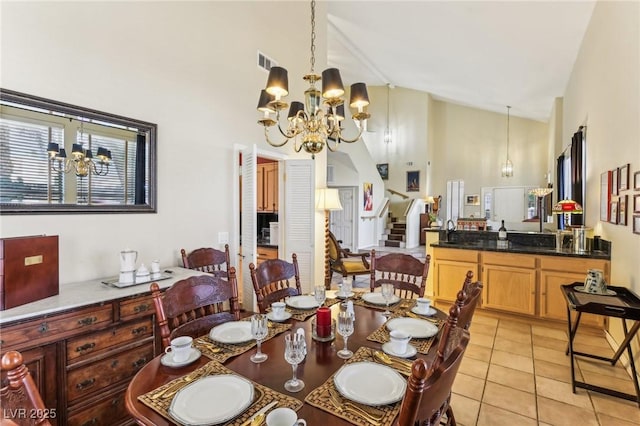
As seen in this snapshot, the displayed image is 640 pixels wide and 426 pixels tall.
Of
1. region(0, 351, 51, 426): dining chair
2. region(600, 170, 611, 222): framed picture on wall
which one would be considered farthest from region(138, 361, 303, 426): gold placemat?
region(600, 170, 611, 222): framed picture on wall

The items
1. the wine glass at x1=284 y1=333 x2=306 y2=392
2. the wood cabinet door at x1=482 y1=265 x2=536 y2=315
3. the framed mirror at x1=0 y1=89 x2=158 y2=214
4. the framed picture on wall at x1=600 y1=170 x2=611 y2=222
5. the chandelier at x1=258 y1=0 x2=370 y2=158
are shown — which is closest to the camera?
the wine glass at x1=284 y1=333 x2=306 y2=392

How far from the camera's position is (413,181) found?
1130 centimetres

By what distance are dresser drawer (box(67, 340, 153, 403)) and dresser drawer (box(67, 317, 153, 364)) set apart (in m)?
0.07

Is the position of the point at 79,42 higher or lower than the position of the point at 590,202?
higher

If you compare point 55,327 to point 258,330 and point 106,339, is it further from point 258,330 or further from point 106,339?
point 258,330

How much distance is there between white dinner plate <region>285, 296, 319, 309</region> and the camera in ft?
6.55

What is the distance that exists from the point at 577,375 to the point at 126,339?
141 inches

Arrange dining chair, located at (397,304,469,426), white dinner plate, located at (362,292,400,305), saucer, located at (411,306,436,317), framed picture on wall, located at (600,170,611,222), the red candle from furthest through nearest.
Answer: framed picture on wall, located at (600,170,611,222) → white dinner plate, located at (362,292,400,305) → saucer, located at (411,306,436,317) → the red candle → dining chair, located at (397,304,469,426)

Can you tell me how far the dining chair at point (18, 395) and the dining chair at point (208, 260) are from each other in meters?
2.11

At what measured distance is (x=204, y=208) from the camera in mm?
3299

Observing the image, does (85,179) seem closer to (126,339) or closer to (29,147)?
(29,147)

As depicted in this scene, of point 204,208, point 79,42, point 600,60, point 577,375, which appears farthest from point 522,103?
point 79,42

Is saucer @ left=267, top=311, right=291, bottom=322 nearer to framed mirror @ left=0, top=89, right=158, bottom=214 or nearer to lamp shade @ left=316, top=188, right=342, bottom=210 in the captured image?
framed mirror @ left=0, top=89, right=158, bottom=214

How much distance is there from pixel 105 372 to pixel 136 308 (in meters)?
0.40
